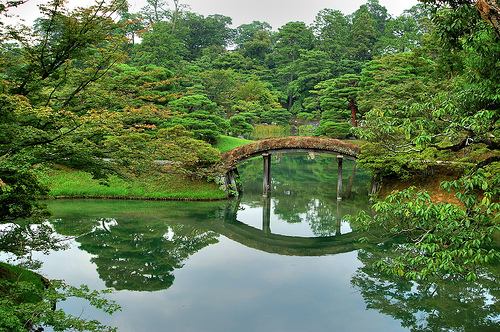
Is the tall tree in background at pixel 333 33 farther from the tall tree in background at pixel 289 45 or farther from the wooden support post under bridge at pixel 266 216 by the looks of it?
the wooden support post under bridge at pixel 266 216

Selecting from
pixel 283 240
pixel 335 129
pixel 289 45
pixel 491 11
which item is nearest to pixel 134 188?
pixel 283 240

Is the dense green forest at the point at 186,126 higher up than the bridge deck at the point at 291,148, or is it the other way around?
the dense green forest at the point at 186,126

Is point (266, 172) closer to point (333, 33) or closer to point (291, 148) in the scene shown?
point (291, 148)

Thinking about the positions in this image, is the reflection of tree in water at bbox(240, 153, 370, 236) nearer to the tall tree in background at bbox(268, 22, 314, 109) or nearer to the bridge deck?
the bridge deck

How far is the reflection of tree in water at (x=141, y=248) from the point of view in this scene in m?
12.1

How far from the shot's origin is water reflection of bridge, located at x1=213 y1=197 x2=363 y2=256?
15.3 meters

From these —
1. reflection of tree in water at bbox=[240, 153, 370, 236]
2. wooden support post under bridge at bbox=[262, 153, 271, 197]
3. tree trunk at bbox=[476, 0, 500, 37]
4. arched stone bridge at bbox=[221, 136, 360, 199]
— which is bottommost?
reflection of tree in water at bbox=[240, 153, 370, 236]

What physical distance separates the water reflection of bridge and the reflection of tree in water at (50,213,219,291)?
3.49 feet

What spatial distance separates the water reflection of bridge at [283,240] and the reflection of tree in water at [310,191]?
99cm

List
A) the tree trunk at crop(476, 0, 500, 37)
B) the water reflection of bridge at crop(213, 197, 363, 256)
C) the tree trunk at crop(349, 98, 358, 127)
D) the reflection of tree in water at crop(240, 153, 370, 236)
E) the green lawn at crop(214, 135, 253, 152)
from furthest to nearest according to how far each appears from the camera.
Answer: the tree trunk at crop(349, 98, 358, 127)
the green lawn at crop(214, 135, 253, 152)
the reflection of tree in water at crop(240, 153, 370, 236)
the water reflection of bridge at crop(213, 197, 363, 256)
the tree trunk at crop(476, 0, 500, 37)

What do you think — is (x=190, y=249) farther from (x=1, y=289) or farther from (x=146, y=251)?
(x=1, y=289)

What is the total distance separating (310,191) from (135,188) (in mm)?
10270

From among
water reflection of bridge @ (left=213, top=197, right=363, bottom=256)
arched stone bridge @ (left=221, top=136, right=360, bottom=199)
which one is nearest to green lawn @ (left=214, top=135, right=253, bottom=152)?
arched stone bridge @ (left=221, top=136, right=360, bottom=199)

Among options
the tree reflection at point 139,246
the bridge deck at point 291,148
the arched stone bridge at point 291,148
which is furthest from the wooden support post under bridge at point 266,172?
the tree reflection at point 139,246
